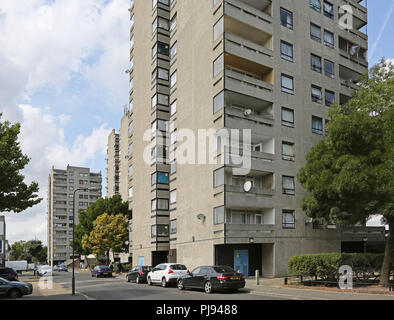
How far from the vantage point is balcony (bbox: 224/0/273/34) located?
117ft

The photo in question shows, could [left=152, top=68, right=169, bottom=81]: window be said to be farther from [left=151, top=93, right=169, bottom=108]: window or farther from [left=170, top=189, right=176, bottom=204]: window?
[left=170, top=189, right=176, bottom=204]: window

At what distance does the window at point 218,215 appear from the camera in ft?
109

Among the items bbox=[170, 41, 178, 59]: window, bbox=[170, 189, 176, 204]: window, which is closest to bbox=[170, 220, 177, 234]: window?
bbox=[170, 189, 176, 204]: window

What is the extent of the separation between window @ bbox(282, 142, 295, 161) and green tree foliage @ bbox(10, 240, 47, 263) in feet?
442

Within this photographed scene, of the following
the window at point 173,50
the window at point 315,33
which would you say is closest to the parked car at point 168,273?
the window at point 173,50

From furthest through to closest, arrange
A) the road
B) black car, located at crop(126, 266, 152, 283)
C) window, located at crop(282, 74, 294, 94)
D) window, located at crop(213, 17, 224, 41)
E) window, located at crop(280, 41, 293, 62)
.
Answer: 1. window, located at crop(280, 41, 293, 62)
2. window, located at crop(282, 74, 294, 94)
3. window, located at crop(213, 17, 224, 41)
4. black car, located at crop(126, 266, 152, 283)
5. the road

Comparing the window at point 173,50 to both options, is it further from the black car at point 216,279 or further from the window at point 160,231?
the black car at point 216,279

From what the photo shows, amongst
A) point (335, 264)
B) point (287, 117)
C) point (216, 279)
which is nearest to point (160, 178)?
point (287, 117)

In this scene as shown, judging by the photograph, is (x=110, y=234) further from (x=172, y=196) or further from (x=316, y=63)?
(x=316, y=63)

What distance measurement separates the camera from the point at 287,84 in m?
38.3

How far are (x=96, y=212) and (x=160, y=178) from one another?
2452 cm

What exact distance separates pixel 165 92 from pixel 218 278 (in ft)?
95.3
